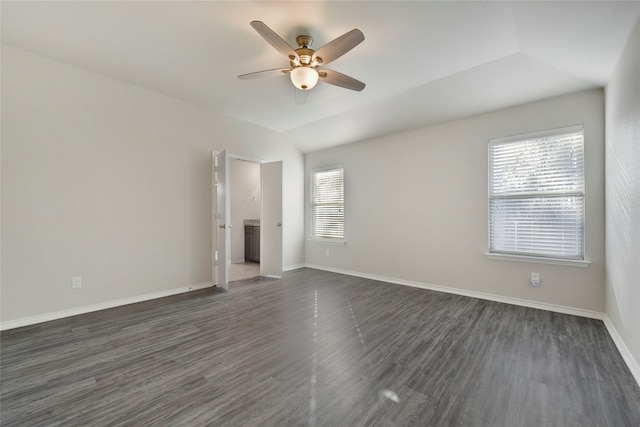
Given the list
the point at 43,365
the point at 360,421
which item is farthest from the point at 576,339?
the point at 43,365

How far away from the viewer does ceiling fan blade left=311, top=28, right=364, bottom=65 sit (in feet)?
6.48

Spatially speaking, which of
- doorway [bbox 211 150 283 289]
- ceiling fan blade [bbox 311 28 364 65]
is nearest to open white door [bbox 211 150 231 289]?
doorway [bbox 211 150 283 289]

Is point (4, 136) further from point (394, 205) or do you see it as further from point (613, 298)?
point (613, 298)

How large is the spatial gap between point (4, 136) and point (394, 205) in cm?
481

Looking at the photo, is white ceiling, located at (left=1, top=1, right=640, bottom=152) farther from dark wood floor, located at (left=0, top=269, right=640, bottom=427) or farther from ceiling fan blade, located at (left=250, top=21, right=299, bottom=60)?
dark wood floor, located at (left=0, top=269, right=640, bottom=427)

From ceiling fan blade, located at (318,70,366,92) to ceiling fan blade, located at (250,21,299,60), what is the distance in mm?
328

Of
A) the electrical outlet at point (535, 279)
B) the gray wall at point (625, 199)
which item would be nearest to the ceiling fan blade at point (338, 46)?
the gray wall at point (625, 199)

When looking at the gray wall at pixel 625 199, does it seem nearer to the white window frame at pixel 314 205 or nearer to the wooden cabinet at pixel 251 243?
the white window frame at pixel 314 205

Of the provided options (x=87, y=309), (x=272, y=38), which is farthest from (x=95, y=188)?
(x=272, y=38)

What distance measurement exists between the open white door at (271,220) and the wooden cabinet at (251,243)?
1267mm

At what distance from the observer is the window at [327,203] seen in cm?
533

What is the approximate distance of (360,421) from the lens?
4.80ft

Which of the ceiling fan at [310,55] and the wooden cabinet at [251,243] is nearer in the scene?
the ceiling fan at [310,55]

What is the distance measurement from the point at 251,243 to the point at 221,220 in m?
2.43
